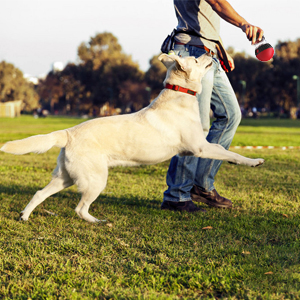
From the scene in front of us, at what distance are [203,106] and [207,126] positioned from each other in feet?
0.81

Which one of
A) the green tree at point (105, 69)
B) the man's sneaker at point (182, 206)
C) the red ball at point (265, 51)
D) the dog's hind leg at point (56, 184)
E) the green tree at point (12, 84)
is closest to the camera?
the dog's hind leg at point (56, 184)

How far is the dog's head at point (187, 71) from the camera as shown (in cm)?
421

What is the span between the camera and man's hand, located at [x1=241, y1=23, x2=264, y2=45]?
430 centimetres

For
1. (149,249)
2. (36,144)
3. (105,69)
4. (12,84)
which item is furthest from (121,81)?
(149,249)

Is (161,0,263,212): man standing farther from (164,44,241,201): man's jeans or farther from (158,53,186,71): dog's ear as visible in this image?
(158,53,186,71): dog's ear

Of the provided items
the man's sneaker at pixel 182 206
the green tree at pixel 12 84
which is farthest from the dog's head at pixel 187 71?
the green tree at pixel 12 84

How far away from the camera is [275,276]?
2.74 metres

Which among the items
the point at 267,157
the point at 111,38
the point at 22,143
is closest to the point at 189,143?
the point at 22,143

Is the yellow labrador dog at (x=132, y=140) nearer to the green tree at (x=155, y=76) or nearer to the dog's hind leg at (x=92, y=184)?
the dog's hind leg at (x=92, y=184)

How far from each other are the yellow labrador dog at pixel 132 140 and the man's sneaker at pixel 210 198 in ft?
2.79

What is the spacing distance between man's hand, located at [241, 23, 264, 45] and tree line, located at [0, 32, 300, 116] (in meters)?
55.1

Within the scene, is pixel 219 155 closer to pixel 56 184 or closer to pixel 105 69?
pixel 56 184

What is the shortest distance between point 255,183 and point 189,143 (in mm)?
2720

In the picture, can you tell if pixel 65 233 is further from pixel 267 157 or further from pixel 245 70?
pixel 245 70
